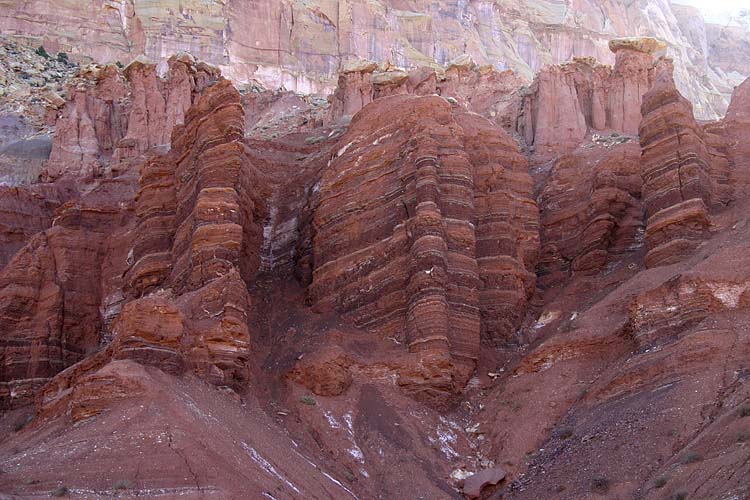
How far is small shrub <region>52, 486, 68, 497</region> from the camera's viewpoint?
28631mm

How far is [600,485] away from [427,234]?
54.5 ft

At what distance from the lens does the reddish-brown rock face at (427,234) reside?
→ 152 feet

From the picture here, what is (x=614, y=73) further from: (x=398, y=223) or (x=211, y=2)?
(x=211, y=2)

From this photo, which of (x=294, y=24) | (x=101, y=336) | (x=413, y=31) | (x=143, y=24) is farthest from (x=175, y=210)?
(x=413, y=31)

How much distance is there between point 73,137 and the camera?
275 feet

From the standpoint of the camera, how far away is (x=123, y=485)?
29.6 m

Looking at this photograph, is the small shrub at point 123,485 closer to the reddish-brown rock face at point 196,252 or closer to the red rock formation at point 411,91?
the reddish-brown rock face at point 196,252

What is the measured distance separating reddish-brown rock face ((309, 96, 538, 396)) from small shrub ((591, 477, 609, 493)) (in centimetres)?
1125

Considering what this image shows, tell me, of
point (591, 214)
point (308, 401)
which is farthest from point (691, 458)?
point (591, 214)

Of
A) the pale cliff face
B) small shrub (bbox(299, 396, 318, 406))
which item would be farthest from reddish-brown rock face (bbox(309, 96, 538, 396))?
the pale cliff face

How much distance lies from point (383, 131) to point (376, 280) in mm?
8669

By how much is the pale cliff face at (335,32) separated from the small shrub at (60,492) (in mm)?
96375

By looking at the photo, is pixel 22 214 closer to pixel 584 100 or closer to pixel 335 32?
pixel 584 100

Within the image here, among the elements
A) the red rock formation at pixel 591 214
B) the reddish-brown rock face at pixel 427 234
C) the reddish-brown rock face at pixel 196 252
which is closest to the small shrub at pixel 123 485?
the reddish-brown rock face at pixel 196 252
